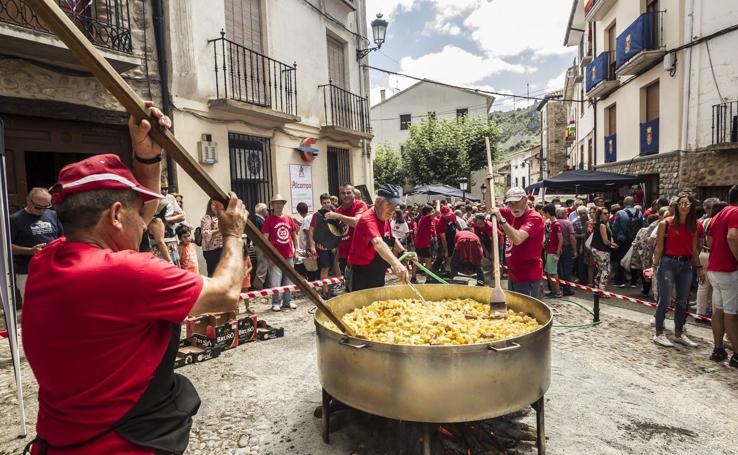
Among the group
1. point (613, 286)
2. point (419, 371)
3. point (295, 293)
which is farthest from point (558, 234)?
point (419, 371)

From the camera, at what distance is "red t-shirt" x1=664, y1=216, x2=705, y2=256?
18.7ft

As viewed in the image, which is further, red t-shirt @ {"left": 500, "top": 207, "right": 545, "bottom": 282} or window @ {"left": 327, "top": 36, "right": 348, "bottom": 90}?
window @ {"left": 327, "top": 36, "right": 348, "bottom": 90}

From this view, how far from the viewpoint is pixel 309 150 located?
12.7m

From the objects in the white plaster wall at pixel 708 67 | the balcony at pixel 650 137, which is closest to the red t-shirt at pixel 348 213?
the white plaster wall at pixel 708 67

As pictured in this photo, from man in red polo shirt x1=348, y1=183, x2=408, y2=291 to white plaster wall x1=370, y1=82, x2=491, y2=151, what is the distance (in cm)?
3439

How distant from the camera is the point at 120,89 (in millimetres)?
1796

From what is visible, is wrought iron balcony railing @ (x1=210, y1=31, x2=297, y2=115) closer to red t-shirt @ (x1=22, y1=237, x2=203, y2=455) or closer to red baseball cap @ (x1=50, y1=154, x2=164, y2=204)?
red baseball cap @ (x1=50, y1=154, x2=164, y2=204)

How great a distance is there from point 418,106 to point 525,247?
37887 millimetres

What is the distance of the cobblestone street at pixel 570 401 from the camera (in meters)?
3.65

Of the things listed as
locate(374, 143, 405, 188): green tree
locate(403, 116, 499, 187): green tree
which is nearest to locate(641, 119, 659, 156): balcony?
locate(403, 116, 499, 187): green tree

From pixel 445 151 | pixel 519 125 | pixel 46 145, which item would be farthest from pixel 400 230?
pixel 519 125

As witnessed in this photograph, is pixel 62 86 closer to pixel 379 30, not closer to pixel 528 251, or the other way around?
pixel 528 251

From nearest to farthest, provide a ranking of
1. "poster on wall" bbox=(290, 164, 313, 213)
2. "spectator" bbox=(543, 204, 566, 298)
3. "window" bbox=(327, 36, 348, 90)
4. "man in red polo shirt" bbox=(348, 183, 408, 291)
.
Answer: "man in red polo shirt" bbox=(348, 183, 408, 291), "spectator" bbox=(543, 204, 566, 298), "poster on wall" bbox=(290, 164, 313, 213), "window" bbox=(327, 36, 348, 90)

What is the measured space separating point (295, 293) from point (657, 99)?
14161 millimetres
